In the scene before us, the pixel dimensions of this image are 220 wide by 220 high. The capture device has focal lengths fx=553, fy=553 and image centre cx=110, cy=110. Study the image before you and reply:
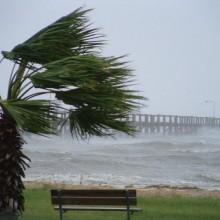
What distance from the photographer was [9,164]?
639 centimetres

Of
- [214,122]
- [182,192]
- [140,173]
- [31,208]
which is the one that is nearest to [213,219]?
[31,208]

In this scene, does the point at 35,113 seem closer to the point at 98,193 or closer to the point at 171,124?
the point at 98,193

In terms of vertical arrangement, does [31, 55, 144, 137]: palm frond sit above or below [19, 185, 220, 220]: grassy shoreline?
above

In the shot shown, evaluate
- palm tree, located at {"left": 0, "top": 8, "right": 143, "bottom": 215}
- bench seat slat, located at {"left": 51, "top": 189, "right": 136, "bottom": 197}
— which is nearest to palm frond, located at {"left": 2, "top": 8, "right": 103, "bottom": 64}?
palm tree, located at {"left": 0, "top": 8, "right": 143, "bottom": 215}

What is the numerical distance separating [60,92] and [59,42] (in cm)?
65

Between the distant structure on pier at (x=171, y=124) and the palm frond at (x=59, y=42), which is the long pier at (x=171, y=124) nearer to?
the distant structure on pier at (x=171, y=124)

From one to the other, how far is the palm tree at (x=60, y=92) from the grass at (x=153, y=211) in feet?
7.96

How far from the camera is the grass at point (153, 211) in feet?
29.9

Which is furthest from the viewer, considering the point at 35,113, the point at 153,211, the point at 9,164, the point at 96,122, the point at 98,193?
the point at 153,211

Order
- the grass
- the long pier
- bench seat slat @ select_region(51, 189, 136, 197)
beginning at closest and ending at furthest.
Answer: bench seat slat @ select_region(51, 189, 136, 197) → the grass → the long pier

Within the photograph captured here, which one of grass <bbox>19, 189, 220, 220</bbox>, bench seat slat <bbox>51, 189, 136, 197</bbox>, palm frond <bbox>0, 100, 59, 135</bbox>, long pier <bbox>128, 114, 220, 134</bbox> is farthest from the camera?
long pier <bbox>128, 114, 220, 134</bbox>

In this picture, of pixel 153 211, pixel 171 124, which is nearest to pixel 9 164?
pixel 153 211

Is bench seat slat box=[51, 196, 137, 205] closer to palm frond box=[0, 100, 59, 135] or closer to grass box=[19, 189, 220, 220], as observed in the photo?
grass box=[19, 189, 220, 220]

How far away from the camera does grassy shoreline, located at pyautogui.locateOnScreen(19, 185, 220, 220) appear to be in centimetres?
911
